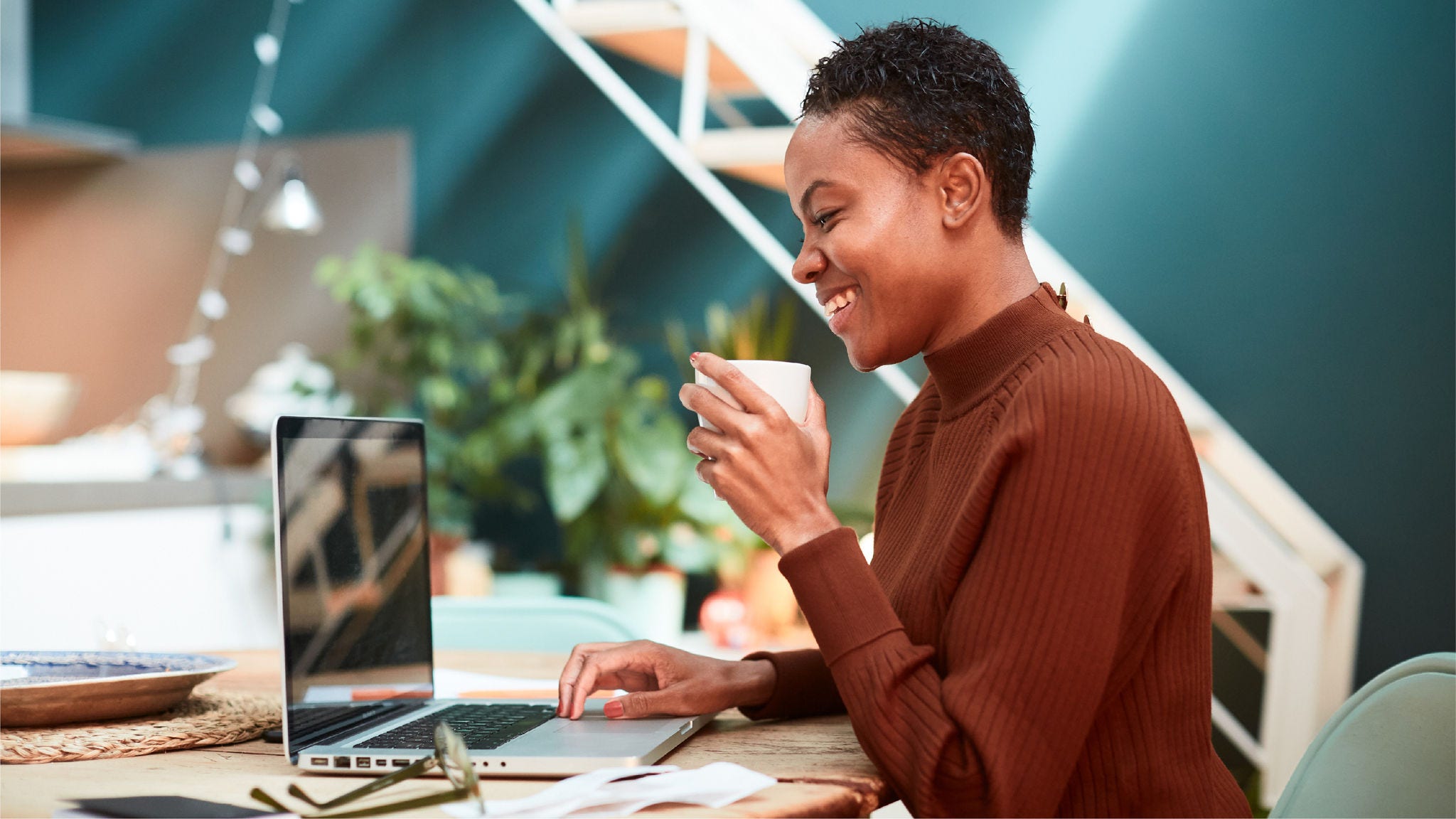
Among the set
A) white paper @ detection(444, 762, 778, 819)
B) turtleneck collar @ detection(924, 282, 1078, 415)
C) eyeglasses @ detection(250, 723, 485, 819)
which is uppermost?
turtleneck collar @ detection(924, 282, 1078, 415)

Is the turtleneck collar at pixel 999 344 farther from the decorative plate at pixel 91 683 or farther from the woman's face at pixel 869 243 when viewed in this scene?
the decorative plate at pixel 91 683

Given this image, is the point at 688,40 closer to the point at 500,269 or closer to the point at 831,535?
the point at 500,269

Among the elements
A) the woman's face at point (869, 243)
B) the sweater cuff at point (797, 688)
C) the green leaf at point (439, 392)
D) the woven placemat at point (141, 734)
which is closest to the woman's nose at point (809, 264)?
the woman's face at point (869, 243)

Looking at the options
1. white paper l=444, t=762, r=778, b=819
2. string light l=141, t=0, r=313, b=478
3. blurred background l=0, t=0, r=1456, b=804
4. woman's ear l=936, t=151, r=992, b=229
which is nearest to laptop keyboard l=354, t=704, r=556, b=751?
white paper l=444, t=762, r=778, b=819

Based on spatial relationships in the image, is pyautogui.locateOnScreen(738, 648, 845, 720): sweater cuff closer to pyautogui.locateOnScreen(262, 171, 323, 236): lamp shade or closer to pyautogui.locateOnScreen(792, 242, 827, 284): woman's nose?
pyautogui.locateOnScreen(792, 242, 827, 284): woman's nose

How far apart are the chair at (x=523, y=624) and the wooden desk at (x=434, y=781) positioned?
0.75 meters

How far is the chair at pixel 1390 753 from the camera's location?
96 centimetres

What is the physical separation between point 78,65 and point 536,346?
2.24 metres

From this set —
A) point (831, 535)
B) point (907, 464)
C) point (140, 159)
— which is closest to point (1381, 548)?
point (907, 464)

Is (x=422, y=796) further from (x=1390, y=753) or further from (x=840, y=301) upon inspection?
(x=1390, y=753)

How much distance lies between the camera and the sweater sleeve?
0.87m

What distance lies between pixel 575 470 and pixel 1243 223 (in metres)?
1.85

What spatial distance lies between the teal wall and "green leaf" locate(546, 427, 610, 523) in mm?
566

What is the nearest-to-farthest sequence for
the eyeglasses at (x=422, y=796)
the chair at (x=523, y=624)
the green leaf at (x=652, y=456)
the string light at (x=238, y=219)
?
the eyeglasses at (x=422, y=796) → the chair at (x=523, y=624) → the green leaf at (x=652, y=456) → the string light at (x=238, y=219)
